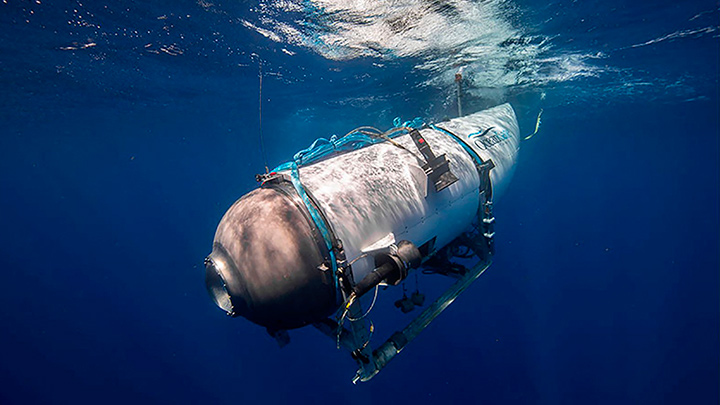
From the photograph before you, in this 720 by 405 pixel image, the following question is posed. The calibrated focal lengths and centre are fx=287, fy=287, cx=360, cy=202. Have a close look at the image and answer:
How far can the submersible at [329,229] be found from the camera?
8.38ft

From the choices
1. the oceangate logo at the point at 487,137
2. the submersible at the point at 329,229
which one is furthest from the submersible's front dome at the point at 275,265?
the oceangate logo at the point at 487,137

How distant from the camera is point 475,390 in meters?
14.6

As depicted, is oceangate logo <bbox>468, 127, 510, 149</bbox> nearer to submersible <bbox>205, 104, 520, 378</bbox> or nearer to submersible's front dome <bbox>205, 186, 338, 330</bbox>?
submersible <bbox>205, 104, 520, 378</bbox>

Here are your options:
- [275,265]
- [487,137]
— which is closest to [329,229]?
[275,265]

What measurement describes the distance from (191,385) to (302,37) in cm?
2002

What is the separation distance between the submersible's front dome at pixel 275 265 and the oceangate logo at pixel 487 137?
342 centimetres

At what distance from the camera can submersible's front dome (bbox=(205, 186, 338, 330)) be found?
2.53m

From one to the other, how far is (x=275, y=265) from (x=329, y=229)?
0.57 meters

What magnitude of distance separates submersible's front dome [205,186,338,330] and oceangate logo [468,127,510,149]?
3423 millimetres

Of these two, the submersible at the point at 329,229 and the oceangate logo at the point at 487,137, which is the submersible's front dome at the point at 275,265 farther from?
the oceangate logo at the point at 487,137

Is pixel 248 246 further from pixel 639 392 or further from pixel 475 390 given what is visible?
pixel 639 392

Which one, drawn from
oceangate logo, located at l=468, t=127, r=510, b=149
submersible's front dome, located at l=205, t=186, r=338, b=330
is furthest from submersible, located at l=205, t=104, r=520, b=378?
oceangate logo, located at l=468, t=127, r=510, b=149

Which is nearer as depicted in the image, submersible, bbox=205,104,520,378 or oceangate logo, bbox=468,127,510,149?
submersible, bbox=205,104,520,378

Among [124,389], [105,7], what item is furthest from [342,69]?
[124,389]
